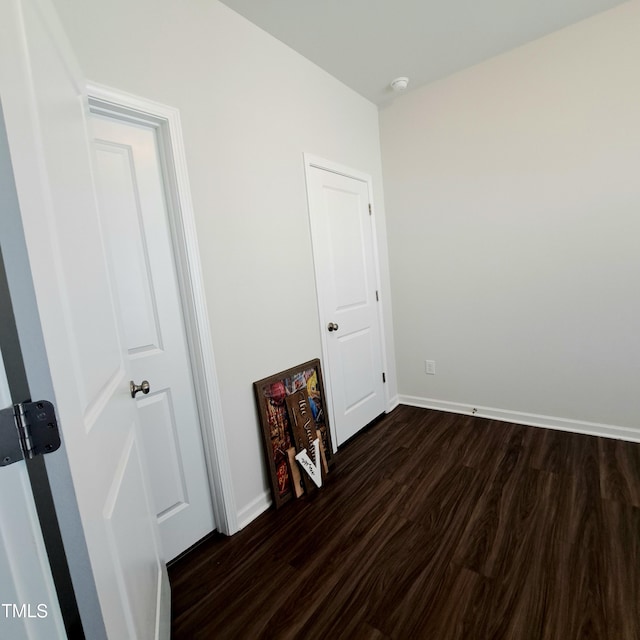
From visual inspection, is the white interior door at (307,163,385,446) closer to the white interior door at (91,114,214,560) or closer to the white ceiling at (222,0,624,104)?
the white ceiling at (222,0,624,104)

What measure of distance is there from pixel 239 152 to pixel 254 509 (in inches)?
76.9

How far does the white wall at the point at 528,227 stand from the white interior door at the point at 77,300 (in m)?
2.49

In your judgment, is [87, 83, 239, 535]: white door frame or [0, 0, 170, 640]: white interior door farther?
[87, 83, 239, 535]: white door frame

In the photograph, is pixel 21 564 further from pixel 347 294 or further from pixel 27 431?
pixel 347 294

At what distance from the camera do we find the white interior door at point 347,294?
7.81 feet

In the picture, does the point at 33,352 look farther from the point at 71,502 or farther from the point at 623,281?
the point at 623,281

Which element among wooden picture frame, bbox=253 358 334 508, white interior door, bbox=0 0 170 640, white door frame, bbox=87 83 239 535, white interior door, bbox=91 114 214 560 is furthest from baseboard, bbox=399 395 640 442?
white interior door, bbox=0 0 170 640

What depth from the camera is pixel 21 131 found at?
0.58 meters

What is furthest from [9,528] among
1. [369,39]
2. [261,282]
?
[369,39]

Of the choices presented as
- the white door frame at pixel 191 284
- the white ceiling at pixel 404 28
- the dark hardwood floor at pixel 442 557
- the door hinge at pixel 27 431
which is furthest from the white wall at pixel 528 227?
the door hinge at pixel 27 431

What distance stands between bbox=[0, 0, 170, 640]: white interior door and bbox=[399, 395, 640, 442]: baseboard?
2.55 metres

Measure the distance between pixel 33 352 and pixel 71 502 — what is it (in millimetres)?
265

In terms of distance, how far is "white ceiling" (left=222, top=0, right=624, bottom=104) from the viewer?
1.85 metres

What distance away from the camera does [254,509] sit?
6.24 feet
